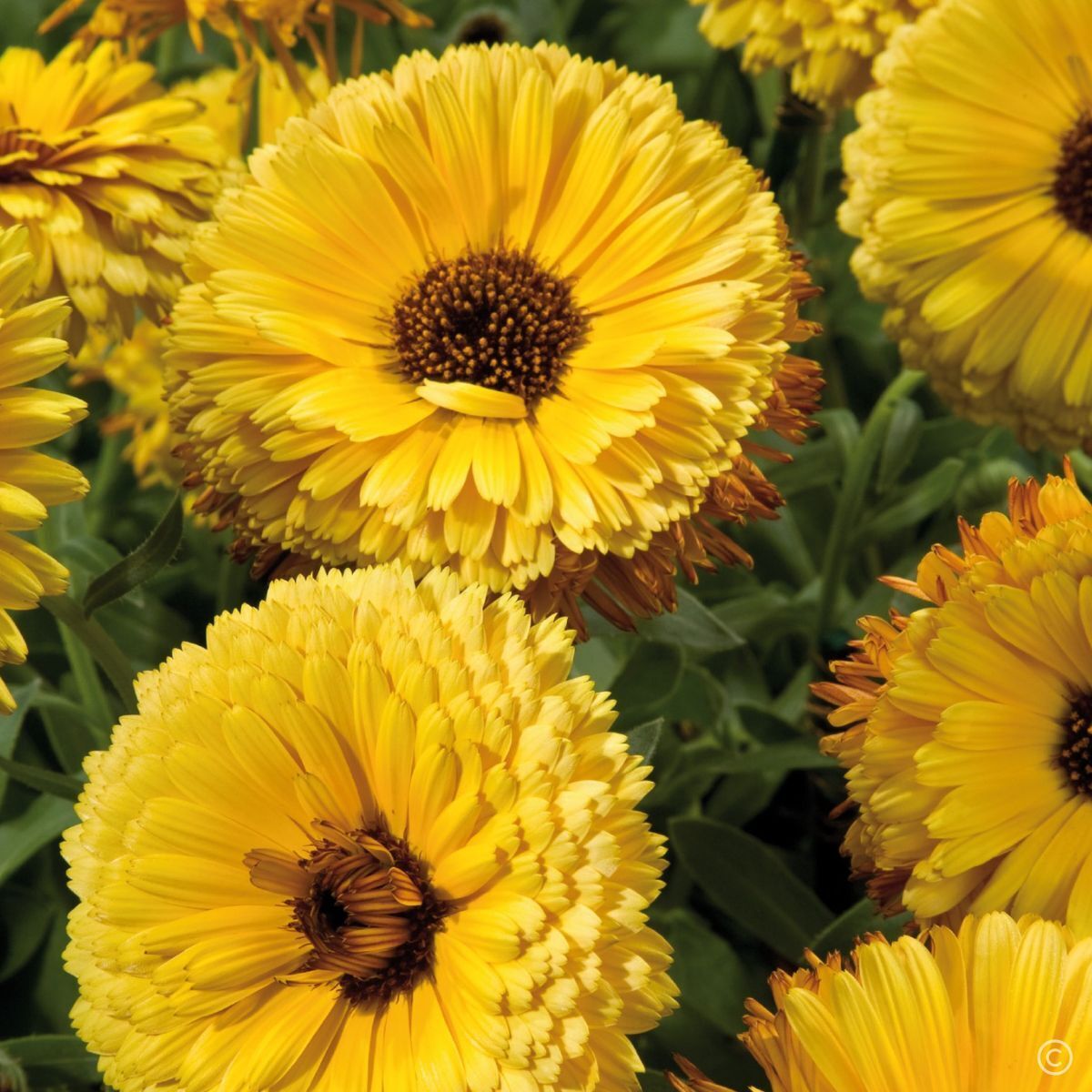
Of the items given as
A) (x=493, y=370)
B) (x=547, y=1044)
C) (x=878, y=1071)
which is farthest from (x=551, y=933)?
(x=493, y=370)

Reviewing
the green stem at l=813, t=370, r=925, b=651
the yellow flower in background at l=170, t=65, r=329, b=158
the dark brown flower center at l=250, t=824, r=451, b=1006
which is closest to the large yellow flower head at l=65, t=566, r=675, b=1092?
the dark brown flower center at l=250, t=824, r=451, b=1006

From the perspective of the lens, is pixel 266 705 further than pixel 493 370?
No

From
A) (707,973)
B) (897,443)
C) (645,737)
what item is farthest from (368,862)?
(897,443)

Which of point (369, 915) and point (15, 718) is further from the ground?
point (369, 915)

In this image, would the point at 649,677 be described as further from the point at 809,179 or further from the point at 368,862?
the point at 809,179

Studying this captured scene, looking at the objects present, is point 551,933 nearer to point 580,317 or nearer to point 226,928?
point 226,928

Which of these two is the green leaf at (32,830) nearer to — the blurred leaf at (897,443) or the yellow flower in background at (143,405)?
the yellow flower in background at (143,405)
